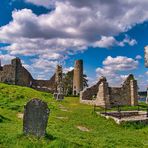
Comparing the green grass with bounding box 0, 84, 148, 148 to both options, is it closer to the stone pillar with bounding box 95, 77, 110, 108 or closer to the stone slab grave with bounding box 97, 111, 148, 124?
the stone slab grave with bounding box 97, 111, 148, 124

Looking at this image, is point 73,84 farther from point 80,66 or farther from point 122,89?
point 122,89

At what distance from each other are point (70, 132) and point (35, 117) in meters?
5.03

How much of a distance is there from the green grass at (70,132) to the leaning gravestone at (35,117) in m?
0.49

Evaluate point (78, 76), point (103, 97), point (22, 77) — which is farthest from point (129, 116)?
point (78, 76)

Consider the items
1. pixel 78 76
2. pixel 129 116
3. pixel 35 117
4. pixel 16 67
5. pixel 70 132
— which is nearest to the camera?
pixel 35 117

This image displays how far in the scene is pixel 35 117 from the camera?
53.6ft

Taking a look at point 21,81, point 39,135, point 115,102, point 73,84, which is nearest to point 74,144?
point 39,135

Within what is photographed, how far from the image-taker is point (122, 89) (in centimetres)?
4906

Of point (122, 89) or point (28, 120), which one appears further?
point (122, 89)

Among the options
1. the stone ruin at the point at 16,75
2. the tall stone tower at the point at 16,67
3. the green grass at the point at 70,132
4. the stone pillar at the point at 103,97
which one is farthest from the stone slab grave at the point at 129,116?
the tall stone tower at the point at 16,67

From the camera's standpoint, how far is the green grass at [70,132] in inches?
586

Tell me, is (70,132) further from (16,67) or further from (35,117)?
(16,67)

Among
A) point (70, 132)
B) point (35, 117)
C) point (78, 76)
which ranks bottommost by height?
point (70, 132)

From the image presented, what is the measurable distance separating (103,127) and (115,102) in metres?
21.7
